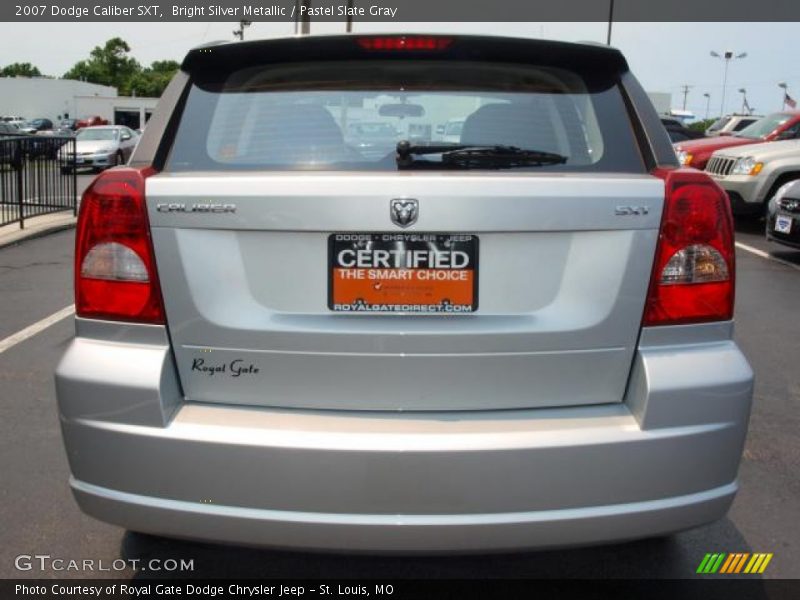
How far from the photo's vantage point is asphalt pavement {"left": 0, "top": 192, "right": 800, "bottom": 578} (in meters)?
2.96

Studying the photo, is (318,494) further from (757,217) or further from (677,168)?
(757,217)

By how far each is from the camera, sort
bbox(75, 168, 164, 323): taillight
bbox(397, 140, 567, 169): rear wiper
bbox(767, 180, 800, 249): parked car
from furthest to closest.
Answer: bbox(767, 180, 800, 249): parked car
bbox(397, 140, 567, 169): rear wiper
bbox(75, 168, 164, 323): taillight

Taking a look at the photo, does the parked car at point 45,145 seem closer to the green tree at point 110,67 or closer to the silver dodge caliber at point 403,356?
the silver dodge caliber at point 403,356

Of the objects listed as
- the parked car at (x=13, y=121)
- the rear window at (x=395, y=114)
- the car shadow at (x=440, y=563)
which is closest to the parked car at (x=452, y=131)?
the rear window at (x=395, y=114)

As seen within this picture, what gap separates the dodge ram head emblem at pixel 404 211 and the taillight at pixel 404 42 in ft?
2.25

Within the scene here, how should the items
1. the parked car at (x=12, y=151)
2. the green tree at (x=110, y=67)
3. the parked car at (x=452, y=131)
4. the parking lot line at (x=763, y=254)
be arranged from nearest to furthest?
the parked car at (x=452, y=131), the parking lot line at (x=763, y=254), the parked car at (x=12, y=151), the green tree at (x=110, y=67)

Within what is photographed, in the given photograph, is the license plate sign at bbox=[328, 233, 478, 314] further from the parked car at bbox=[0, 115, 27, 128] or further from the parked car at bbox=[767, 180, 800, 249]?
the parked car at bbox=[0, 115, 27, 128]

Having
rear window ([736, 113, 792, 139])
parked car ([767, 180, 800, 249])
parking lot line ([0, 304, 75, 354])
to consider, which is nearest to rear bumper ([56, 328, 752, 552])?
parking lot line ([0, 304, 75, 354])

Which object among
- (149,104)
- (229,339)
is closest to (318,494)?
(229,339)

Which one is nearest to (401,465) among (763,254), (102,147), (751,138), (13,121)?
(763,254)

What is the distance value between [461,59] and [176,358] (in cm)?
126

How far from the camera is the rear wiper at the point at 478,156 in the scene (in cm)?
243

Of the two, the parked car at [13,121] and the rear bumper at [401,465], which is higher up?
the parked car at [13,121]

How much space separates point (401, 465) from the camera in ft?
7.09
